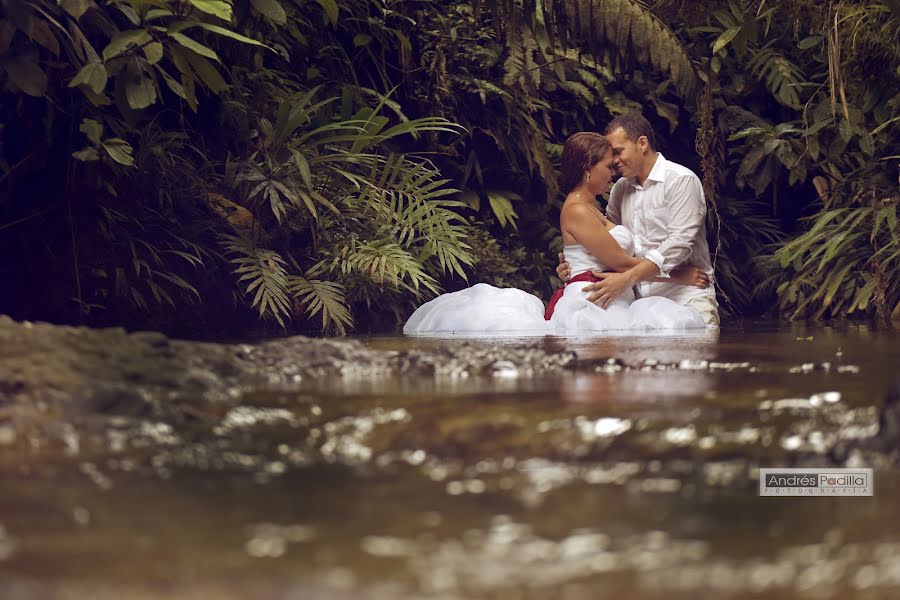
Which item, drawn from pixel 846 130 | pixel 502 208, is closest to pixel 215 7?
pixel 502 208

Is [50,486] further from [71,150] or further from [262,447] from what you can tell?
[71,150]

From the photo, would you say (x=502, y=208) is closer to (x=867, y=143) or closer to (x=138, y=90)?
(x=867, y=143)

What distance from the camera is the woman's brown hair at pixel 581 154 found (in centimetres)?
545

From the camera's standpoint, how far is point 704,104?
612 centimetres

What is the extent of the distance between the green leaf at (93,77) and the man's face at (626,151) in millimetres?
2973

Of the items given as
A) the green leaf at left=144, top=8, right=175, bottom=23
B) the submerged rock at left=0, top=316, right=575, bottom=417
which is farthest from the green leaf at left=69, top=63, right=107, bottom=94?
the submerged rock at left=0, top=316, right=575, bottom=417

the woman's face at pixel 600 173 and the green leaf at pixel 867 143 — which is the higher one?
the green leaf at pixel 867 143

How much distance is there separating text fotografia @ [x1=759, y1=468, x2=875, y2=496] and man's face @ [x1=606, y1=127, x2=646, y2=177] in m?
4.32

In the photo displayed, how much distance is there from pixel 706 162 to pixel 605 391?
15.3ft

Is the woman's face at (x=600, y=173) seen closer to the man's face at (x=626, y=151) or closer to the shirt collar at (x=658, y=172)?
the man's face at (x=626, y=151)

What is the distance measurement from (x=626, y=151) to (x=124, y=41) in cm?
298

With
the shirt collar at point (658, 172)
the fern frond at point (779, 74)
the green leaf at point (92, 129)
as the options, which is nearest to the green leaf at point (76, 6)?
the green leaf at point (92, 129)

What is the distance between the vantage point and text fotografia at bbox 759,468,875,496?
130 centimetres

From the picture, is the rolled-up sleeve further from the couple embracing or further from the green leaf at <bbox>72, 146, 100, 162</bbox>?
the green leaf at <bbox>72, 146, 100, 162</bbox>
